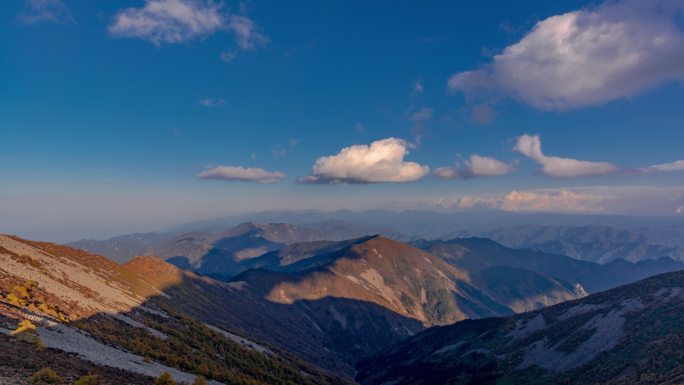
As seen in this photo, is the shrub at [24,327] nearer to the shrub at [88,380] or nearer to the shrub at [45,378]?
the shrub at [45,378]

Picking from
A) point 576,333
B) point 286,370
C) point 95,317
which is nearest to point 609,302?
point 576,333

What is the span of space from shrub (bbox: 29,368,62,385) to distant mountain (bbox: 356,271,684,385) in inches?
2536

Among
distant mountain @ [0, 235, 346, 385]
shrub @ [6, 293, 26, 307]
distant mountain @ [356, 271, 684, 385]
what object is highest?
shrub @ [6, 293, 26, 307]

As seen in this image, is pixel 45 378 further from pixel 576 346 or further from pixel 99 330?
pixel 576 346

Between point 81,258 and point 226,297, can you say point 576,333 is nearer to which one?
point 81,258

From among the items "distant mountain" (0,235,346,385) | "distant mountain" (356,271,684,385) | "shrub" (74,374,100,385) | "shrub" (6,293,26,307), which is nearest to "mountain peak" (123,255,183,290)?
"distant mountain" (0,235,346,385)

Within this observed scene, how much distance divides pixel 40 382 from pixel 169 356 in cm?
2432

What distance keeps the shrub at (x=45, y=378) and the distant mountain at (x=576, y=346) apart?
6442 cm

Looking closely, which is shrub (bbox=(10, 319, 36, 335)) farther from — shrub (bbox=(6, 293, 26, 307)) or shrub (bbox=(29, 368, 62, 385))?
shrub (bbox=(29, 368, 62, 385))

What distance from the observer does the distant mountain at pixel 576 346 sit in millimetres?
62719

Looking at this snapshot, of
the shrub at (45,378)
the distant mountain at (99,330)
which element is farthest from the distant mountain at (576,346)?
the shrub at (45,378)

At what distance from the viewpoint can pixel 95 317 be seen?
4903 cm

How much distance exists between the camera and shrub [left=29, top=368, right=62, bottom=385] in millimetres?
22297

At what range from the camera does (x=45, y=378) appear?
2284 cm
